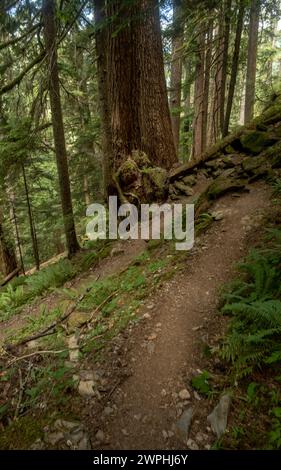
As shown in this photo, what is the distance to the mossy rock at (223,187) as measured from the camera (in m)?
6.36

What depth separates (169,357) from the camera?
11.2 ft

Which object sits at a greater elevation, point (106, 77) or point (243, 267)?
point (106, 77)

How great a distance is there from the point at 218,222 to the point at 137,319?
2.57 m

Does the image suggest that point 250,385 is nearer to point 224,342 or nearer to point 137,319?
point 224,342

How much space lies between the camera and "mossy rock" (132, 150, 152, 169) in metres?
7.37

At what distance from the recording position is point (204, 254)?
5.04 metres

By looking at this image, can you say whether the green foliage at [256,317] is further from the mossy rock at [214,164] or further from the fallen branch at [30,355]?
the mossy rock at [214,164]

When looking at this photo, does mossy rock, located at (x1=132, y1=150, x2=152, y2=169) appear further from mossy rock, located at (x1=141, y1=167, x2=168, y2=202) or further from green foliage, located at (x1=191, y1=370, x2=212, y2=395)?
green foliage, located at (x1=191, y1=370, x2=212, y2=395)

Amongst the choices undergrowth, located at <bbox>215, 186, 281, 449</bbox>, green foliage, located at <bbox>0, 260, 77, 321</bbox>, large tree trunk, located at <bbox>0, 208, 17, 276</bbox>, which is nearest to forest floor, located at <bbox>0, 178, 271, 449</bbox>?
undergrowth, located at <bbox>215, 186, 281, 449</bbox>

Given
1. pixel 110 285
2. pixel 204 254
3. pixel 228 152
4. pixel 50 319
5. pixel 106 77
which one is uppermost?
pixel 106 77

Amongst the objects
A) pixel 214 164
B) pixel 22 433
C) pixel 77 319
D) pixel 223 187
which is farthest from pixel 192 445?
pixel 214 164

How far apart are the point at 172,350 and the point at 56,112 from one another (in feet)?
19.8

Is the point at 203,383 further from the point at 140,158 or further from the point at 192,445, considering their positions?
the point at 140,158

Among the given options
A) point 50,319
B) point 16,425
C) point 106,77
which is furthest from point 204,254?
point 106,77
